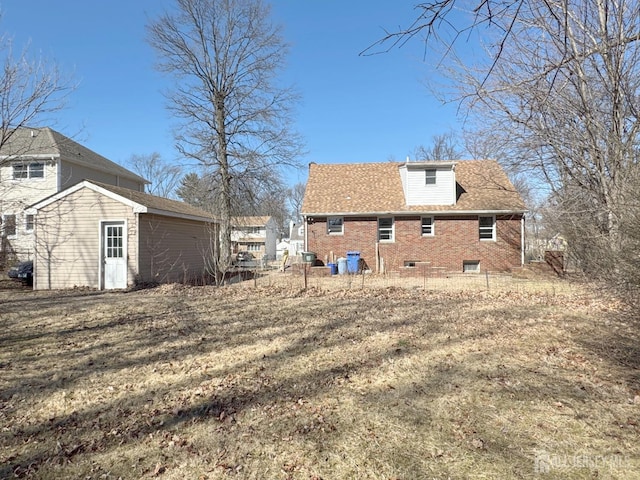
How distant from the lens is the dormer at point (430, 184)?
57.0 ft

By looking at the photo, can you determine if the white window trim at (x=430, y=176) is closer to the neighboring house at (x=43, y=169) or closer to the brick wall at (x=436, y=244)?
the brick wall at (x=436, y=244)

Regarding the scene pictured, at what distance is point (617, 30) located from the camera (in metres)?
7.02

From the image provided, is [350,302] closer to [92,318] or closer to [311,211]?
[92,318]

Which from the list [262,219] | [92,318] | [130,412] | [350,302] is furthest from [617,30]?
[262,219]

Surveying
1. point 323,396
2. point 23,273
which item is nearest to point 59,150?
point 23,273

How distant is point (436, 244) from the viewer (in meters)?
17.2

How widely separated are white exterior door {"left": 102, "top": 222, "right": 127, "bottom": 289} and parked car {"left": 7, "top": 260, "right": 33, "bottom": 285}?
12.7 feet

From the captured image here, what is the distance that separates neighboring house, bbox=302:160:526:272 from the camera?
1703 centimetres

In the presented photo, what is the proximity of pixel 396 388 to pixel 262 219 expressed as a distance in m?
46.7

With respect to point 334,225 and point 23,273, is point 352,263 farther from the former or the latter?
point 23,273

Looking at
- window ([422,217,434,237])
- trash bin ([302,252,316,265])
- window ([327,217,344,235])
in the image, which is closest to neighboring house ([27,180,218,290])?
trash bin ([302,252,316,265])

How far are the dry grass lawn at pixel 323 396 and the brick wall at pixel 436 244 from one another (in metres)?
9.45

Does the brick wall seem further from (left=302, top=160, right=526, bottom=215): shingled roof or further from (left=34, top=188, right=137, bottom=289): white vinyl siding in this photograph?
(left=34, top=188, right=137, bottom=289): white vinyl siding

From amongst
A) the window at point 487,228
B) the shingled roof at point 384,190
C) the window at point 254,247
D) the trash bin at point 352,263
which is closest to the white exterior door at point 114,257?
the shingled roof at point 384,190
